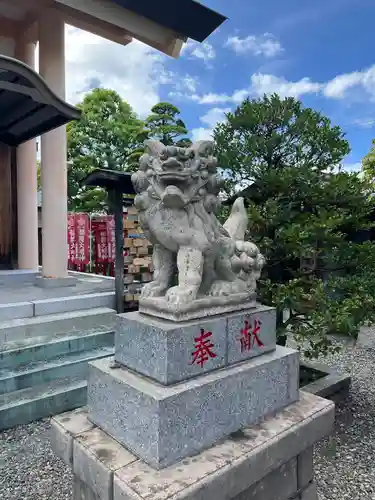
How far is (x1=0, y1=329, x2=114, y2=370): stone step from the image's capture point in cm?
444

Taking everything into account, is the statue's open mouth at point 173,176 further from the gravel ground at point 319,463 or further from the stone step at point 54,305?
the stone step at point 54,305

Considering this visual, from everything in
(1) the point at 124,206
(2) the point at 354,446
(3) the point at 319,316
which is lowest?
(2) the point at 354,446

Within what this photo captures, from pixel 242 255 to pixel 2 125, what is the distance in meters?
7.63

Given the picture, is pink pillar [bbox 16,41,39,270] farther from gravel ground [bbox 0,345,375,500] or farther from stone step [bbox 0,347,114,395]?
gravel ground [bbox 0,345,375,500]

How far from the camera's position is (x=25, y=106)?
7004 millimetres

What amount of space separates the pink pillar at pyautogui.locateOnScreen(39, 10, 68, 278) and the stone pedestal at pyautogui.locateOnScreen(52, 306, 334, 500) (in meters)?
5.58

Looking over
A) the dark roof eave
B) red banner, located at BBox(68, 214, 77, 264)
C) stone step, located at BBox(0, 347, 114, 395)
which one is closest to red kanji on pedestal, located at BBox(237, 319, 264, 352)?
stone step, located at BBox(0, 347, 114, 395)

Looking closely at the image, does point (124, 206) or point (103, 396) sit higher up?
point (124, 206)

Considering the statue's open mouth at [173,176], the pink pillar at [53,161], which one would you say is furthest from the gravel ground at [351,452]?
the pink pillar at [53,161]

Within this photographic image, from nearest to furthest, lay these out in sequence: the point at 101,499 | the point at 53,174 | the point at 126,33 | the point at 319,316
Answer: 1. the point at 101,499
2. the point at 319,316
3. the point at 53,174
4. the point at 126,33

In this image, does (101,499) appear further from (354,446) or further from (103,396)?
(354,446)

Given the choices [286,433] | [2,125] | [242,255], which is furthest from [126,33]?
[286,433]

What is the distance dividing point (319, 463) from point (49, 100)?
20.9ft

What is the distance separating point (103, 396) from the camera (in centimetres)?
252
